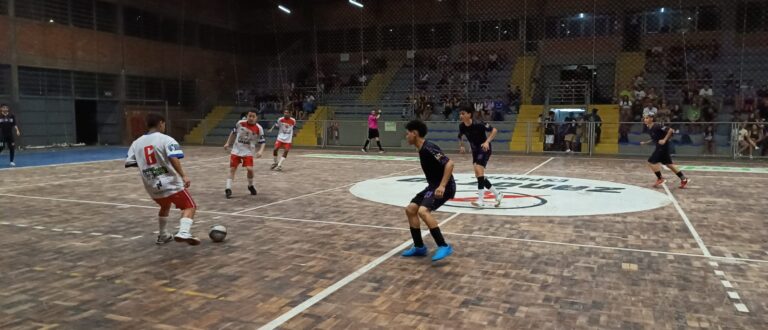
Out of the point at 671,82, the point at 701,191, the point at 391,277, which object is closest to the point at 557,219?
the point at 391,277

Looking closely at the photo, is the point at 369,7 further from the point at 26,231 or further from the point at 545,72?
the point at 26,231

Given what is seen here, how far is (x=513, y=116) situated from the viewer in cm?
2572

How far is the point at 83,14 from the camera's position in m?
26.1

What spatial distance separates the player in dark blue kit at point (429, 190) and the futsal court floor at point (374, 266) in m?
0.24

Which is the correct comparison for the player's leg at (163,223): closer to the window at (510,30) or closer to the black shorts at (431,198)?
the black shorts at (431,198)

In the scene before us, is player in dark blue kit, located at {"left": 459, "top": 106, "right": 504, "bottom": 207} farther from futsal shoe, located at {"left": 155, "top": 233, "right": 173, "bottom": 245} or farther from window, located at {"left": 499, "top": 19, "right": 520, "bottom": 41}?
window, located at {"left": 499, "top": 19, "right": 520, "bottom": 41}

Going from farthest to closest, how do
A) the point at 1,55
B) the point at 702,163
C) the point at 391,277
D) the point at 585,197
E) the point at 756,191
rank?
the point at 1,55 → the point at 702,163 → the point at 756,191 → the point at 585,197 → the point at 391,277

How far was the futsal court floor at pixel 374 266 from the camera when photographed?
417cm

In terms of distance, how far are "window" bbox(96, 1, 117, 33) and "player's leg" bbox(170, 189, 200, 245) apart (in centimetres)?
2443

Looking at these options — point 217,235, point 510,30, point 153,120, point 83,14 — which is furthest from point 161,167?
point 510,30

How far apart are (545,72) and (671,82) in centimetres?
619

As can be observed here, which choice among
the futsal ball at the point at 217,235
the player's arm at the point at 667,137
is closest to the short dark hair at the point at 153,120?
the futsal ball at the point at 217,235

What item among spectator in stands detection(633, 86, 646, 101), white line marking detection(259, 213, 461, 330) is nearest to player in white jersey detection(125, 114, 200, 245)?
white line marking detection(259, 213, 461, 330)

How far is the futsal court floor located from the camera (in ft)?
13.7
